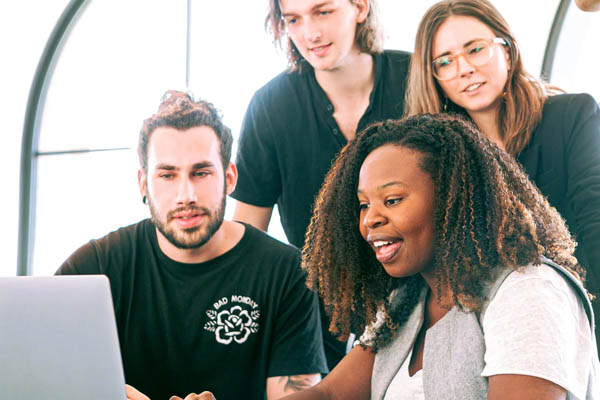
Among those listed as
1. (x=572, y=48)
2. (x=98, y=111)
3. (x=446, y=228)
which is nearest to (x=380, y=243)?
(x=446, y=228)

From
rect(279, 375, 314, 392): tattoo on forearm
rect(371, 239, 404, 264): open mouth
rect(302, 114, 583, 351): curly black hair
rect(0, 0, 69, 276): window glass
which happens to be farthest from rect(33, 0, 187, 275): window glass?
rect(371, 239, 404, 264): open mouth

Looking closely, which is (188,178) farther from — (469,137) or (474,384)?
(474,384)

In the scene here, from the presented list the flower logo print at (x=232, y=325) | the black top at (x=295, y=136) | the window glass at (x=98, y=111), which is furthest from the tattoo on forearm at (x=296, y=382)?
the window glass at (x=98, y=111)

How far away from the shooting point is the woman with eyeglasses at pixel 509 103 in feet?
6.28

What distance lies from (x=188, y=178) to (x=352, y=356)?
723 millimetres

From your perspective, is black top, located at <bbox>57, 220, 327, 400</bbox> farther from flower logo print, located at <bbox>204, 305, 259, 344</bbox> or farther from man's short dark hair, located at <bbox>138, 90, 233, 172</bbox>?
man's short dark hair, located at <bbox>138, 90, 233, 172</bbox>

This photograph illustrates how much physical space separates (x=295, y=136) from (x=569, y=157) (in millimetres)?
857

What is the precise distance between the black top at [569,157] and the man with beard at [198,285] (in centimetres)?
69

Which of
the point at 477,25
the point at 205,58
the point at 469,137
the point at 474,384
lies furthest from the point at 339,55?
the point at 205,58

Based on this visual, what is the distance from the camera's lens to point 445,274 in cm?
138

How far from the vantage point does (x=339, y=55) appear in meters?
2.29

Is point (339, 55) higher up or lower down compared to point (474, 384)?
higher up

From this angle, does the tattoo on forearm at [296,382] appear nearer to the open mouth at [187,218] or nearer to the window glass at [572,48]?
the open mouth at [187,218]

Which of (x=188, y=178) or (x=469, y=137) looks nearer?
(x=469, y=137)
